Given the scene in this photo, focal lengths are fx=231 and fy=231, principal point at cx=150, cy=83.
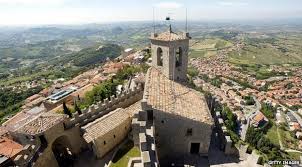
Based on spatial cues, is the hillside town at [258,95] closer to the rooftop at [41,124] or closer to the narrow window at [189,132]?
the narrow window at [189,132]

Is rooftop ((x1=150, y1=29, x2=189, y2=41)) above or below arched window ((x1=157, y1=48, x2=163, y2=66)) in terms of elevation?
above

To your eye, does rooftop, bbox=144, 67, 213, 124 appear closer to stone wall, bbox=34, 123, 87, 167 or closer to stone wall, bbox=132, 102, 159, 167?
stone wall, bbox=132, 102, 159, 167

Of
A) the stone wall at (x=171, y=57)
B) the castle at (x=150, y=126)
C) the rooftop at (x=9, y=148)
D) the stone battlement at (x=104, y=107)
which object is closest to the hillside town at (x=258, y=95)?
the stone battlement at (x=104, y=107)

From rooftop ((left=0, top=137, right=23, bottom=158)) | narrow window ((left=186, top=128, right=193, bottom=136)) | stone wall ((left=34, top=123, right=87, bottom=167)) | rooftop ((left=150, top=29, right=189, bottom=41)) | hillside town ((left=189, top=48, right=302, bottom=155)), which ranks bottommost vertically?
hillside town ((left=189, top=48, right=302, bottom=155))

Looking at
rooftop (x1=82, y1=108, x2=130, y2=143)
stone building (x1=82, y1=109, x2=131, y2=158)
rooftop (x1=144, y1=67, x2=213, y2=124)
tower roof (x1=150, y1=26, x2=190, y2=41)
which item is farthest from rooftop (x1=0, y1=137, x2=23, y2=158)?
tower roof (x1=150, y1=26, x2=190, y2=41)

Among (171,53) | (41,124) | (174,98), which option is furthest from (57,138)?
(171,53)

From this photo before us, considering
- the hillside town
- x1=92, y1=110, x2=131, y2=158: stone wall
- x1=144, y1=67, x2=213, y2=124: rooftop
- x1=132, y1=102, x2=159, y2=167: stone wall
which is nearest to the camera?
x1=132, y1=102, x2=159, y2=167: stone wall

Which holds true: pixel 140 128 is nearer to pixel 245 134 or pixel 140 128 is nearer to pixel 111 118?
pixel 111 118

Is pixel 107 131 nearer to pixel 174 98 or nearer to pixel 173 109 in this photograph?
pixel 173 109
